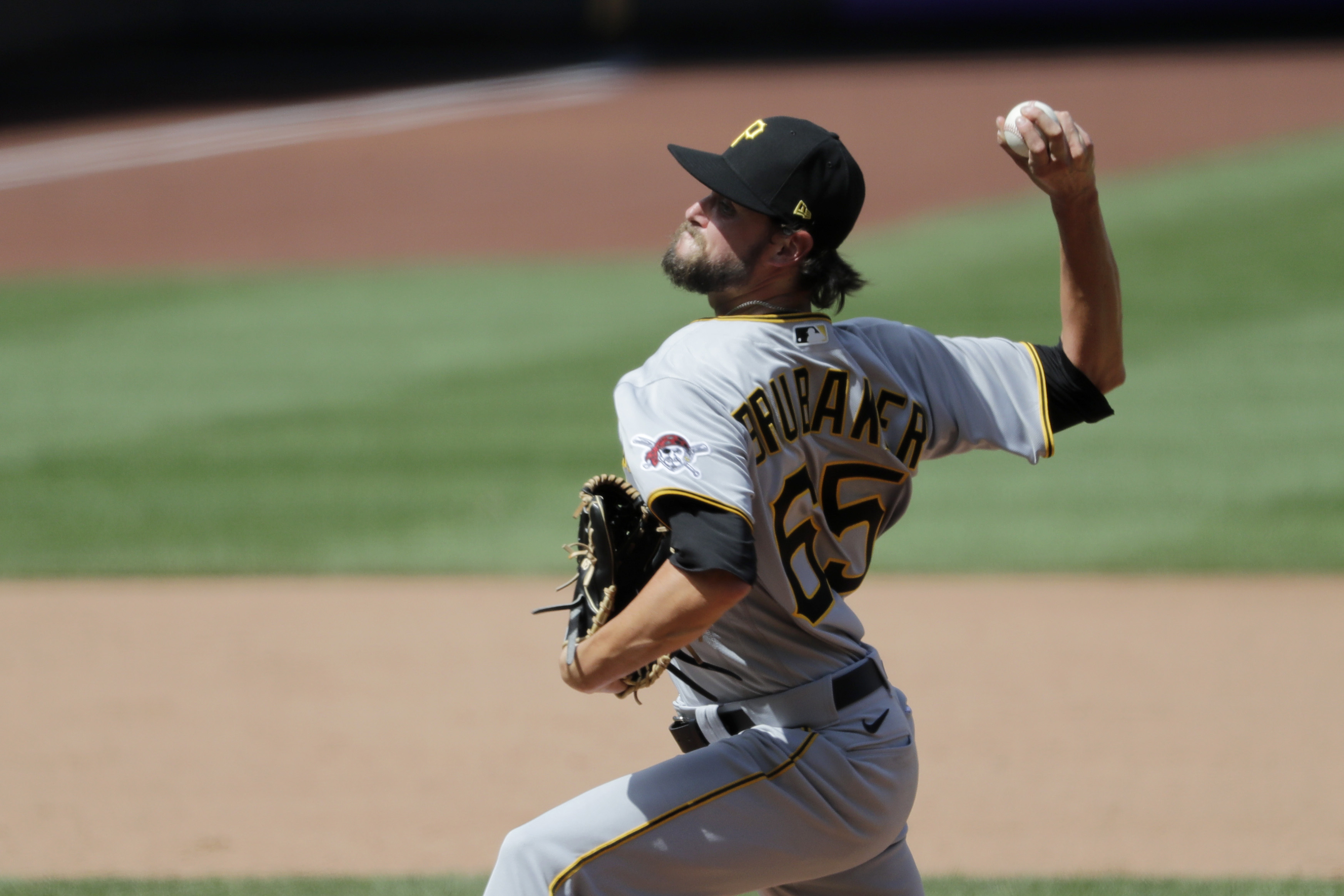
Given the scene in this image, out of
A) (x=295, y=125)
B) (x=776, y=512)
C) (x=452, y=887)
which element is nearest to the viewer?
(x=776, y=512)

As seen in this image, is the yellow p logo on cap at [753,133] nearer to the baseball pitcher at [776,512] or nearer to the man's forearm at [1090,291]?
the baseball pitcher at [776,512]

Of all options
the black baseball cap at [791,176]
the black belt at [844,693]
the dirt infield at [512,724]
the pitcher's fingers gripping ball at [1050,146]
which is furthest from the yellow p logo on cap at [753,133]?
the dirt infield at [512,724]

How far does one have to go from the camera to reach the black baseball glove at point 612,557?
2471mm

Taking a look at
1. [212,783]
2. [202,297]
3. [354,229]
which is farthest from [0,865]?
[354,229]

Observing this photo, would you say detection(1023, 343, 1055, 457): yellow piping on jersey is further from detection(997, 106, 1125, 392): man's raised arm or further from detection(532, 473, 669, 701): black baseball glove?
detection(532, 473, 669, 701): black baseball glove

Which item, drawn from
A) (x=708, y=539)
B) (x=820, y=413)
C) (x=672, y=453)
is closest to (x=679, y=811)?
(x=708, y=539)

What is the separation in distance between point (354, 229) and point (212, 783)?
40.3 feet

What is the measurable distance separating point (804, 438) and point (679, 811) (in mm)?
686

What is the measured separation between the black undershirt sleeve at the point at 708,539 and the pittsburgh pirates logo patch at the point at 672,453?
0.16 ft

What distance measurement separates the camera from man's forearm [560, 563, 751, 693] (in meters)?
2.29

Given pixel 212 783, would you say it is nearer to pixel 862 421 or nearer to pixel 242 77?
pixel 862 421

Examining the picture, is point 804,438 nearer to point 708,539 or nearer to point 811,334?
point 811,334

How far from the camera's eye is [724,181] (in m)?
2.62

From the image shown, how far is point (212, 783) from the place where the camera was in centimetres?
484
